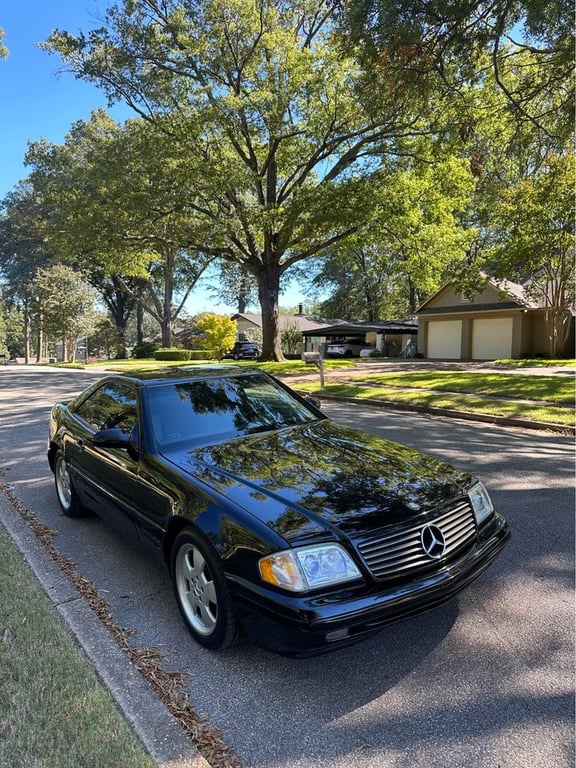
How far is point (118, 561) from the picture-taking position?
13.4 ft

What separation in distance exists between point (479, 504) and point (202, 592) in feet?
5.75

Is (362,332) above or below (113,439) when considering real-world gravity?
above

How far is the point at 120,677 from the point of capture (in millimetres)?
2621

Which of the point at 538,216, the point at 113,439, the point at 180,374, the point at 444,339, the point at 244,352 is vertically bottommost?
the point at 244,352

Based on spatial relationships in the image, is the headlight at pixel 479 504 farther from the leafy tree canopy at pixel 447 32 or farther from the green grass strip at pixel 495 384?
the green grass strip at pixel 495 384

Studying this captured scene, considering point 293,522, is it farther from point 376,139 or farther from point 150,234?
point 150,234

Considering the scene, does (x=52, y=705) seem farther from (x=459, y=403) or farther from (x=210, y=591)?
(x=459, y=403)

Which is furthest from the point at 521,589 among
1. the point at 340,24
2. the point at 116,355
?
the point at 116,355

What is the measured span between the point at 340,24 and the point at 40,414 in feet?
32.3

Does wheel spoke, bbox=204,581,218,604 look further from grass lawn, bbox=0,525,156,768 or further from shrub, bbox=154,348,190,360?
shrub, bbox=154,348,190,360

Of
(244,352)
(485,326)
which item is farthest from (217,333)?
(485,326)

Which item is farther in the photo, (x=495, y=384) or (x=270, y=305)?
(x=270, y=305)

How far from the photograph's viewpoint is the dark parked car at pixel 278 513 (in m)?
2.48

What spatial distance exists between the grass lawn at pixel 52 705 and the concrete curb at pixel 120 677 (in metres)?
0.06
